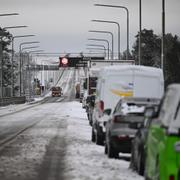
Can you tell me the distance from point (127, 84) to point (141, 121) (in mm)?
6047

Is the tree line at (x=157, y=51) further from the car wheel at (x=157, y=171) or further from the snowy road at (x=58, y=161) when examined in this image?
the car wheel at (x=157, y=171)

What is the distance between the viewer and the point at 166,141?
10461 mm

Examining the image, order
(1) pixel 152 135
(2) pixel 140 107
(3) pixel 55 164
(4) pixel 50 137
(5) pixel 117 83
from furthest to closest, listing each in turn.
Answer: (4) pixel 50 137
(5) pixel 117 83
(2) pixel 140 107
(3) pixel 55 164
(1) pixel 152 135

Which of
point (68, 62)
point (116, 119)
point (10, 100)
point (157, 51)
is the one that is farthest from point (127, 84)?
point (157, 51)

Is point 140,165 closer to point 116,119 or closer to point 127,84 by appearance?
point 116,119

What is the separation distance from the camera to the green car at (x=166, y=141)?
10.4 metres

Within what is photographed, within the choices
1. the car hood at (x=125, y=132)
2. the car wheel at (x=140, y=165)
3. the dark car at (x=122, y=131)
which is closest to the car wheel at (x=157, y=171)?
the car wheel at (x=140, y=165)

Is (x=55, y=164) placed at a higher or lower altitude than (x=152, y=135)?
lower

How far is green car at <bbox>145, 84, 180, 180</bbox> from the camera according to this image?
10430mm

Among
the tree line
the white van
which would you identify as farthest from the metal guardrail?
the white van

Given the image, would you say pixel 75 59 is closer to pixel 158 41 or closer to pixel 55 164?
pixel 158 41

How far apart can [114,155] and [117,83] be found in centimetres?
479

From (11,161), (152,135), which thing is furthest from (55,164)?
(152,135)

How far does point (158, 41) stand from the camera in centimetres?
14362
